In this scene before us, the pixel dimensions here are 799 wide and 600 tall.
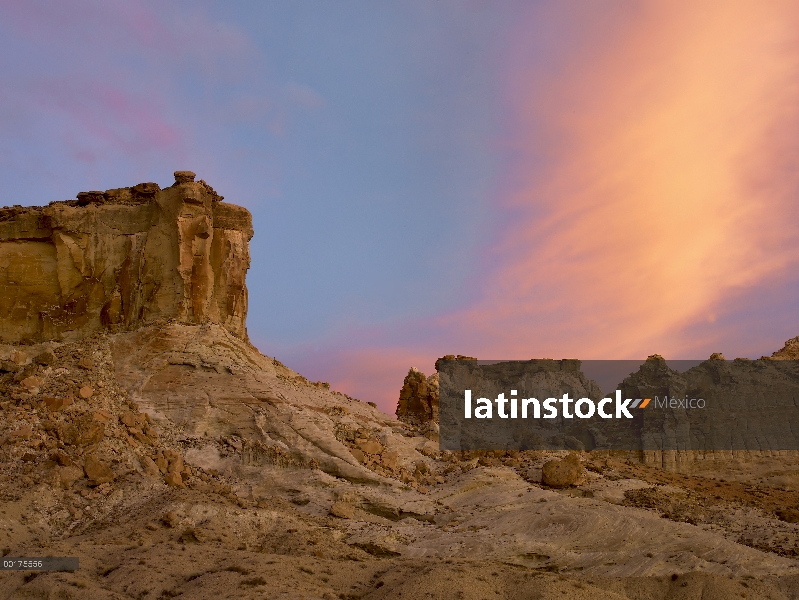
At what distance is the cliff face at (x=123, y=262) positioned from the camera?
25.8m

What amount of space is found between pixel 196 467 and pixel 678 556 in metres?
12.9

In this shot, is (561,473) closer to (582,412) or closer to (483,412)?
(483,412)

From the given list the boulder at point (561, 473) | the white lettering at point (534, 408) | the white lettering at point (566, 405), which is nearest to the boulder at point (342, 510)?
the boulder at point (561, 473)

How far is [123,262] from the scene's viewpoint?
2689 centimetres

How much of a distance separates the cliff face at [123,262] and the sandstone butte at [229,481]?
0.32 ft

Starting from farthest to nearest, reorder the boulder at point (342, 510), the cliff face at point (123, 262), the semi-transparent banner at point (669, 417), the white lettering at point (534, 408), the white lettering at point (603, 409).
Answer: the white lettering at point (534, 408) < the white lettering at point (603, 409) < the semi-transparent banner at point (669, 417) < the cliff face at point (123, 262) < the boulder at point (342, 510)

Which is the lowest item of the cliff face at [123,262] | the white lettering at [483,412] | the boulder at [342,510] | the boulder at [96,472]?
the boulder at [342,510]

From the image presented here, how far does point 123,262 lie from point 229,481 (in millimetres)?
14333

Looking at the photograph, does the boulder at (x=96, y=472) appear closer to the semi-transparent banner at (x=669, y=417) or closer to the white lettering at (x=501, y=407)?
the semi-transparent banner at (x=669, y=417)

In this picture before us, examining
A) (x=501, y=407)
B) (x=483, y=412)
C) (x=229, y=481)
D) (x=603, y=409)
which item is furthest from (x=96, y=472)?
(x=501, y=407)

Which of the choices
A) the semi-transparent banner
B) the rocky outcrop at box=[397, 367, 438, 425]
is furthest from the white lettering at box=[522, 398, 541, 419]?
the rocky outcrop at box=[397, 367, 438, 425]

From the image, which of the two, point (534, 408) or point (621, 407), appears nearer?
point (621, 407)

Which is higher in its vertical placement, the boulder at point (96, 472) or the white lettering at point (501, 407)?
the white lettering at point (501, 407)

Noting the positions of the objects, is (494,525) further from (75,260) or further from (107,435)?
(75,260)
